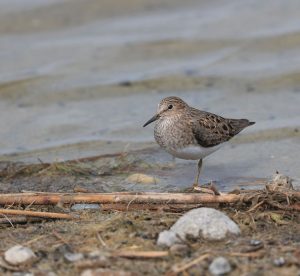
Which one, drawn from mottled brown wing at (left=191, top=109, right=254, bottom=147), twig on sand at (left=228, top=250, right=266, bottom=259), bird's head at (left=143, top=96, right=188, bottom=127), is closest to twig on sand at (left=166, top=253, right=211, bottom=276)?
twig on sand at (left=228, top=250, right=266, bottom=259)

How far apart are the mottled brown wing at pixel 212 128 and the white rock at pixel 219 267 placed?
96.4 inches

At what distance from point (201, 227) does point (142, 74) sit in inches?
223

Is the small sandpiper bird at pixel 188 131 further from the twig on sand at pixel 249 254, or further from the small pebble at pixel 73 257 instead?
the small pebble at pixel 73 257

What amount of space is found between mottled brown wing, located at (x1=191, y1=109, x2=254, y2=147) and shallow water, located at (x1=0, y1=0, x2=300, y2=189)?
1.12ft

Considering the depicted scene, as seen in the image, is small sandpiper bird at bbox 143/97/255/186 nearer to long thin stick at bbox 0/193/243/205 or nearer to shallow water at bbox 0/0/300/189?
shallow water at bbox 0/0/300/189

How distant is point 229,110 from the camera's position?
28.3 ft

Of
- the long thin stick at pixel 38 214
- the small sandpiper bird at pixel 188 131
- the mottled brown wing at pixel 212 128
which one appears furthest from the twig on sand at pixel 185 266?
the mottled brown wing at pixel 212 128

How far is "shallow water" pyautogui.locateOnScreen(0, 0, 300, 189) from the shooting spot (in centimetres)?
780

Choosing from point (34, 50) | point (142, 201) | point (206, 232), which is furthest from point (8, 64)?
point (206, 232)

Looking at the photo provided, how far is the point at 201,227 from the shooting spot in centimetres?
449

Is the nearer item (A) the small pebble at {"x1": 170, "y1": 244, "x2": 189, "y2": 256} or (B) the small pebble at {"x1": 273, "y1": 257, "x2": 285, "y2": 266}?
(B) the small pebble at {"x1": 273, "y1": 257, "x2": 285, "y2": 266}

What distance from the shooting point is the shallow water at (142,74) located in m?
7.80

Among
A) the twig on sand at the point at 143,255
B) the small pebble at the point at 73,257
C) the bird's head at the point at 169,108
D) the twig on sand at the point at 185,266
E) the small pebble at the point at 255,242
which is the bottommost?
the small pebble at the point at 255,242

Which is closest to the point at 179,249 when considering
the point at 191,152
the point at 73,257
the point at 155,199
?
the point at 73,257
